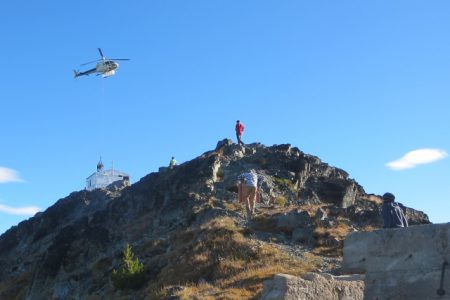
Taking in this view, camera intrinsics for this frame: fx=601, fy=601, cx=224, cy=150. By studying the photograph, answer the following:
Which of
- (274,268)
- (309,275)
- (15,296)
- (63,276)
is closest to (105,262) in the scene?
(63,276)

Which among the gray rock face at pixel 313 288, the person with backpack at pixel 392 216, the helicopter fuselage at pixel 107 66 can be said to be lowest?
the gray rock face at pixel 313 288

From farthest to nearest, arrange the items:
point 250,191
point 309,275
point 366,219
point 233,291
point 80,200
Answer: point 80,200, point 366,219, point 250,191, point 233,291, point 309,275

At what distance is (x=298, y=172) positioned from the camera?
33406mm

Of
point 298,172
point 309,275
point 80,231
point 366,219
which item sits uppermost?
point 298,172

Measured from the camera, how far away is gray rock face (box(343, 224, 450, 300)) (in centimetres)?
805

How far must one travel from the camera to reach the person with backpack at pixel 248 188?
73.4 feet

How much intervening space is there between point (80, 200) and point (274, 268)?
29.1 meters

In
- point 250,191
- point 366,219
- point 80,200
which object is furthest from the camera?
point 80,200

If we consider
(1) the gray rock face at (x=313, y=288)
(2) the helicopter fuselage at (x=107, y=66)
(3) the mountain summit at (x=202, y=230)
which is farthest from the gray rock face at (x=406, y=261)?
(2) the helicopter fuselage at (x=107, y=66)

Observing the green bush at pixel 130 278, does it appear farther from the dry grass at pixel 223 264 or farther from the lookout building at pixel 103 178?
the lookout building at pixel 103 178

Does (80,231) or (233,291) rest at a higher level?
(80,231)

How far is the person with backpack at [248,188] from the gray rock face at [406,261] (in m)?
13.4

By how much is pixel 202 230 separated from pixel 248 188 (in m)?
2.38

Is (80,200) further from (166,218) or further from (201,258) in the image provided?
(201,258)
